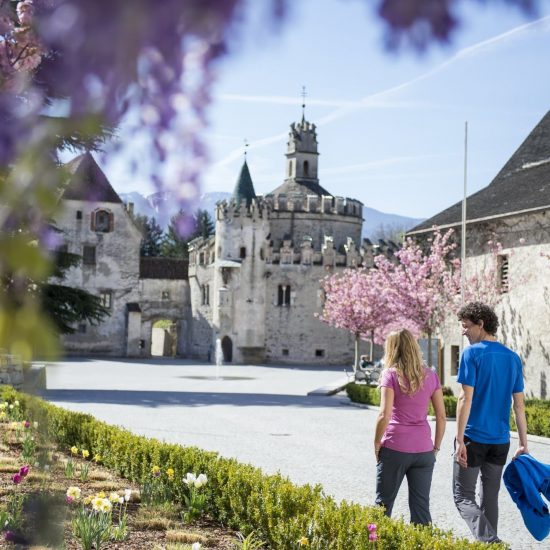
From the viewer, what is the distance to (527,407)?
57.7ft

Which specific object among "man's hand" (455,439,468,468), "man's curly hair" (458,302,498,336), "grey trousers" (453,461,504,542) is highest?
"man's curly hair" (458,302,498,336)

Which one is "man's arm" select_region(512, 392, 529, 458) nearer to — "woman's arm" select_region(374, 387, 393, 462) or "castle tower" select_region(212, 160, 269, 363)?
"woman's arm" select_region(374, 387, 393, 462)

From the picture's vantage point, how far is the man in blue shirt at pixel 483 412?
6531 mm

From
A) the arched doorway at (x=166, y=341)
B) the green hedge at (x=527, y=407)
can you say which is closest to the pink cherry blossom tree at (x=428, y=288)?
the green hedge at (x=527, y=407)

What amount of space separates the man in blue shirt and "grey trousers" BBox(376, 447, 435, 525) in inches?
13.0

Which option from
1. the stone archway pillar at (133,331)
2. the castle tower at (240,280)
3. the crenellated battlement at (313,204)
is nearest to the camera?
the castle tower at (240,280)

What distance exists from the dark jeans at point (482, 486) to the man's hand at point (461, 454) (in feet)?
0.12

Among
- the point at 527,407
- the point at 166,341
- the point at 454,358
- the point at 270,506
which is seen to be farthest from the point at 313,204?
the point at 270,506

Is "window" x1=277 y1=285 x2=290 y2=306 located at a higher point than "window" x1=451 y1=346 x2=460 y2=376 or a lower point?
higher

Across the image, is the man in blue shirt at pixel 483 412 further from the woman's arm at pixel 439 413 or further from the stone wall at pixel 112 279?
the stone wall at pixel 112 279

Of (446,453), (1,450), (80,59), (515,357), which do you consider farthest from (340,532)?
(446,453)

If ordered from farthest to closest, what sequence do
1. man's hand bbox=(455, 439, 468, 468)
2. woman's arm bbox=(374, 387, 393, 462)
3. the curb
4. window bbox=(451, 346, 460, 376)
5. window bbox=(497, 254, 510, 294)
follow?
window bbox=(451, 346, 460, 376), the curb, window bbox=(497, 254, 510, 294), man's hand bbox=(455, 439, 468, 468), woman's arm bbox=(374, 387, 393, 462)

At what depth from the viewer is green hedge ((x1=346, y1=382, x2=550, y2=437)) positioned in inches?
648

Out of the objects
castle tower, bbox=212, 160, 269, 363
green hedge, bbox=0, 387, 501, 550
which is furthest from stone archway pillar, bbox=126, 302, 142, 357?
green hedge, bbox=0, 387, 501, 550
